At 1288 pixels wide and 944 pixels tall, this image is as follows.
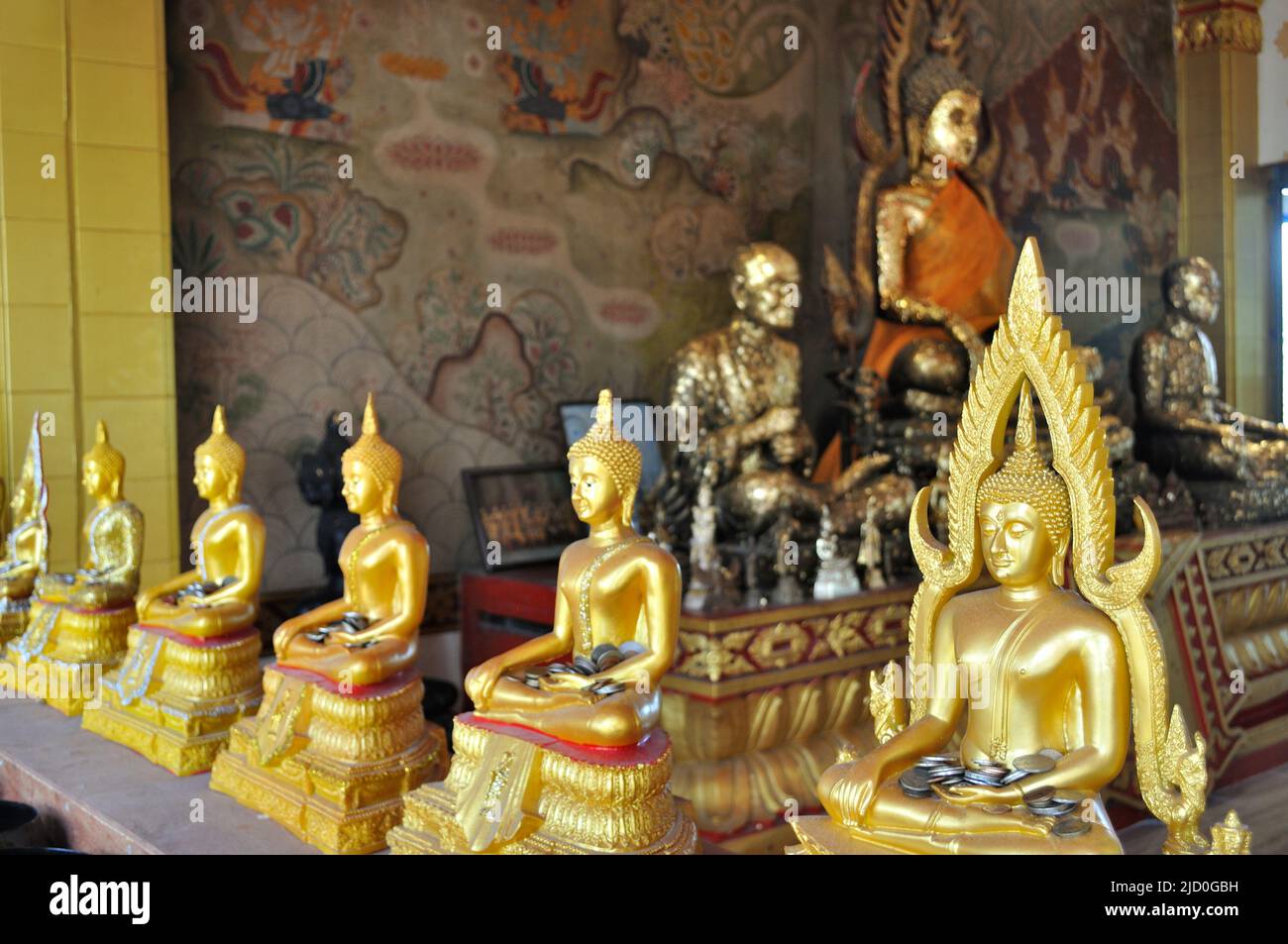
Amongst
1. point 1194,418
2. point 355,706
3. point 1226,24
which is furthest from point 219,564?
point 1226,24

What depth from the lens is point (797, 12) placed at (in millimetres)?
6547

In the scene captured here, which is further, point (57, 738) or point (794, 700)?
point (794, 700)

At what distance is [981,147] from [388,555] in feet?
13.5

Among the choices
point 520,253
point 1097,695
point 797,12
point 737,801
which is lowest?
point 737,801

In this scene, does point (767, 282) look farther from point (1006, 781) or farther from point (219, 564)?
point (1006, 781)

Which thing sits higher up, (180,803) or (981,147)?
(981,147)

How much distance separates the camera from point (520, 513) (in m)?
5.18

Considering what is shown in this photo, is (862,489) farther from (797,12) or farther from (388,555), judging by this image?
(797,12)

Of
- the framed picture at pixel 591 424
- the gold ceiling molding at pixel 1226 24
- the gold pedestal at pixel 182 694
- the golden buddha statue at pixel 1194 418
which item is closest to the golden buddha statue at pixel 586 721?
the gold pedestal at pixel 182 694

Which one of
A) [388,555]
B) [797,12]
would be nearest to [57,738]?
[388,555]

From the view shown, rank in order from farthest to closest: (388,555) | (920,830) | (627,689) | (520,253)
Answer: (520,253) → (388,555) → (627,689) → (920,830)

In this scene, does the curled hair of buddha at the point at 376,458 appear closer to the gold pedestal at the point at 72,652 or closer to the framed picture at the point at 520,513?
the gold pedestal at the point at 72,652

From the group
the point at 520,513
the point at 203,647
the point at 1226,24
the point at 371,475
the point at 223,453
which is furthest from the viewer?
the point at 1226,24

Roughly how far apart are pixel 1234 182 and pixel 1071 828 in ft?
22.2
